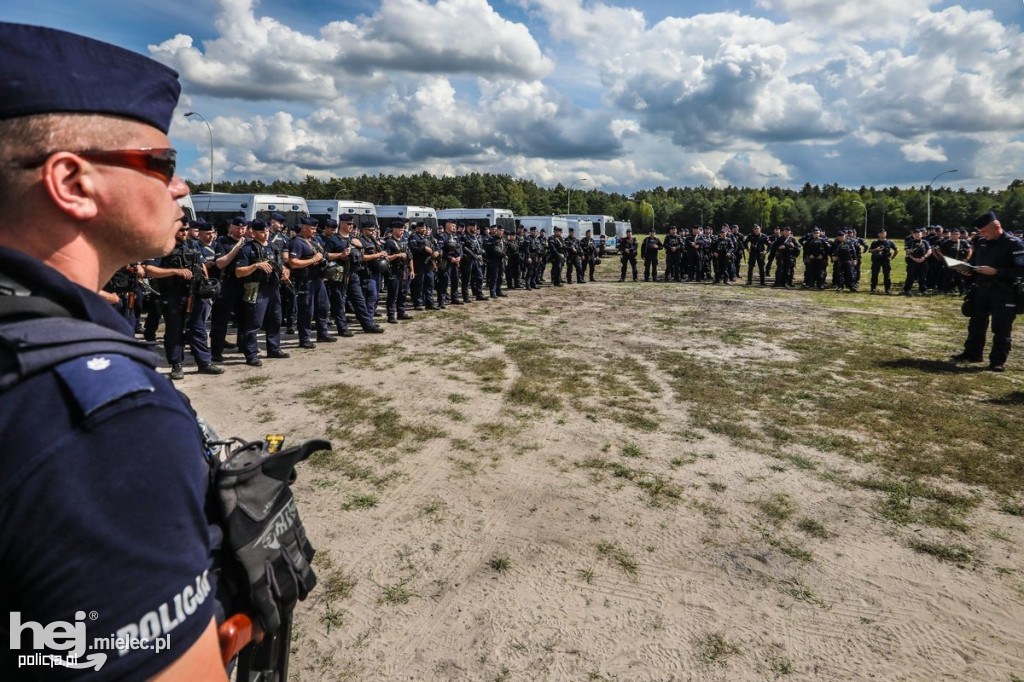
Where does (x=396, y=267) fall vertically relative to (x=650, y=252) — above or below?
below

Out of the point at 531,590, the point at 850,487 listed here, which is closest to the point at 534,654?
the point at 531,590

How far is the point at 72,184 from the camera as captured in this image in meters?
0.87

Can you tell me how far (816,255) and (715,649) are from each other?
1821 cm

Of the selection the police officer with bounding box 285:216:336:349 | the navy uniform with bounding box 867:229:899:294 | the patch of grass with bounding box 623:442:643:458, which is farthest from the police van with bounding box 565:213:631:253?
the patch of grass with bounding box 623:442:643:458

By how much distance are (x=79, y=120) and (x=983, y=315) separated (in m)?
10.1

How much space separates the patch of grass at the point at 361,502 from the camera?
3814 mm

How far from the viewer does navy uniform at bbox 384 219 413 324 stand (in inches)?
427

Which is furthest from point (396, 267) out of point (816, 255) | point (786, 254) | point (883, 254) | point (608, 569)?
point (883, 254)

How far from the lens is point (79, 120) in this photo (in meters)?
0.88

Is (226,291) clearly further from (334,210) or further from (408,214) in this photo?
(408,214)

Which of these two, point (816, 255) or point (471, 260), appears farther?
point (816, 255)

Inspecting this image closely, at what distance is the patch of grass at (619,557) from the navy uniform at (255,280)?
5.90 m

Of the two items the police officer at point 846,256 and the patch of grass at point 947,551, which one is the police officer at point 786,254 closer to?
the police officer at point 846,256

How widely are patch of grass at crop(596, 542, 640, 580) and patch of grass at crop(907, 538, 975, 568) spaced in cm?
176
